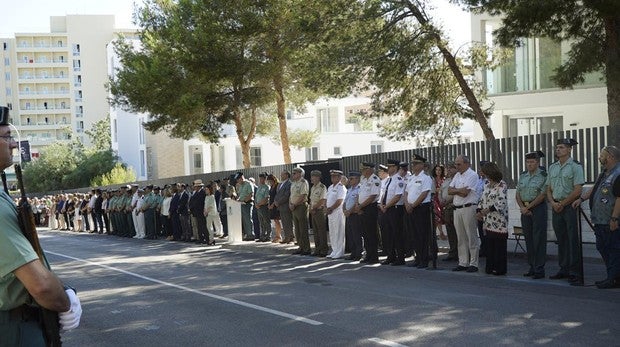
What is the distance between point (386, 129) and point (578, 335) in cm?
2041

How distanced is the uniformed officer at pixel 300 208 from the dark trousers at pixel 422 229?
4.56 metres

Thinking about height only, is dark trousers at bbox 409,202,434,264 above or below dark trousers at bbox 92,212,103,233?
above

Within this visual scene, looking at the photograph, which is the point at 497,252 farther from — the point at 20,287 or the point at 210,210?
the point at 210,210

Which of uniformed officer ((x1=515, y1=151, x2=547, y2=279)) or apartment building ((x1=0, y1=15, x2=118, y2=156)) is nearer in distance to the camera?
uniformed officer ((x1=515, y1=151, x2=547, y2=279))

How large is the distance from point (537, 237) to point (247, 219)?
534 inches

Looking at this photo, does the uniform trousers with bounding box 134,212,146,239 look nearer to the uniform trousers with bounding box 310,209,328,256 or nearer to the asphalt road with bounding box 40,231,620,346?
the uniform trousers with bounding box 310,209,328,256

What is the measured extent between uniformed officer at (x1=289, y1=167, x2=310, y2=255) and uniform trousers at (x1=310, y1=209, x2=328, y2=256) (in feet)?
1.89

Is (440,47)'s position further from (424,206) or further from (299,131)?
(299,131)

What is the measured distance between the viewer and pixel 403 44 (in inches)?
891

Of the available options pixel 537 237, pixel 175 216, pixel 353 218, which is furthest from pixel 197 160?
pixel 537 237

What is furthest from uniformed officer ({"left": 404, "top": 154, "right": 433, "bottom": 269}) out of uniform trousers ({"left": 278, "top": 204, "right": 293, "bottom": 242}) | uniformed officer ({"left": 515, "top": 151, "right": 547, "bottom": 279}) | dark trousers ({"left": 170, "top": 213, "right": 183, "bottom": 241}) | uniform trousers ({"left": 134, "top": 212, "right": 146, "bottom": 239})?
uniform trousers ({"left": 134, "top": 212, "right": 146, "bottom": 239})

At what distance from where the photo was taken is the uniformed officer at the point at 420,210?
591 inches

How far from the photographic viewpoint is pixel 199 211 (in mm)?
25797

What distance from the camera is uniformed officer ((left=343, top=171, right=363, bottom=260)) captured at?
55.9 feet
